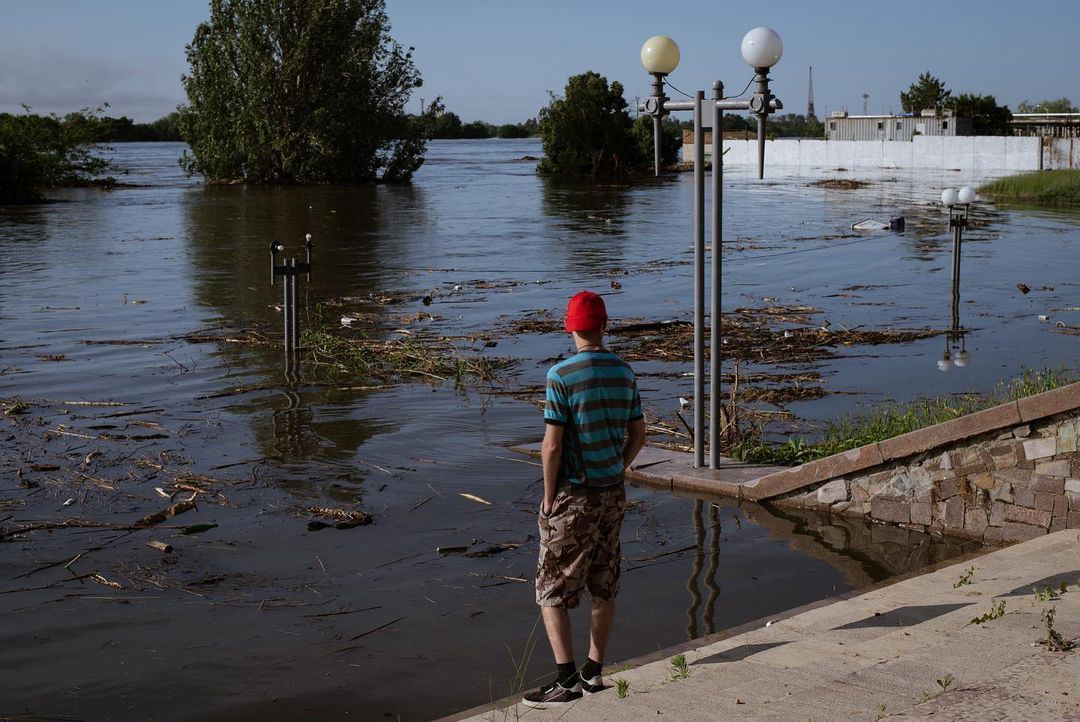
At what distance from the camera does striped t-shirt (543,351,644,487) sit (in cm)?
503

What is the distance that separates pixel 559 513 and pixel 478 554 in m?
2.81

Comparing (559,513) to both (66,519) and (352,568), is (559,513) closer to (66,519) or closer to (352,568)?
(352,568)

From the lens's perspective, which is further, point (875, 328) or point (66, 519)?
point (875, 328)

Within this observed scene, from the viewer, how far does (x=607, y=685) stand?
519 cm

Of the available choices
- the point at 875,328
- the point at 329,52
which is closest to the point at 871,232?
the point at 875,328

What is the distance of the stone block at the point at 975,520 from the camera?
7516 mm

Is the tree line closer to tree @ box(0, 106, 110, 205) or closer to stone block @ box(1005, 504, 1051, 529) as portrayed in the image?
tree @ box(0, 106, 110, 205)

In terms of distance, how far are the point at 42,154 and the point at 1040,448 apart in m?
64.5

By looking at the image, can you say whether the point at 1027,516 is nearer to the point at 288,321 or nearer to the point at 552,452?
the point at 552,452

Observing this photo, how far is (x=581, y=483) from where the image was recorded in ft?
16.7

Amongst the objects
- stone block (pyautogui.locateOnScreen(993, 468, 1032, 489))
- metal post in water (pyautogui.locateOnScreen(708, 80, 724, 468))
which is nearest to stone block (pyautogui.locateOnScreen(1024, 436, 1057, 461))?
stone block (pyautogui.locateOnScreen(993, 468, 1032, 489))

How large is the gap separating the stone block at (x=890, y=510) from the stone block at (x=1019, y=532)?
63 cm

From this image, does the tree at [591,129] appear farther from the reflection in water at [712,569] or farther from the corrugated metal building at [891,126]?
the reflection in water at [712,569]

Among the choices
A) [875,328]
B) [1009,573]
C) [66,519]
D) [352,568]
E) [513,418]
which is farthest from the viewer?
[875,328]
